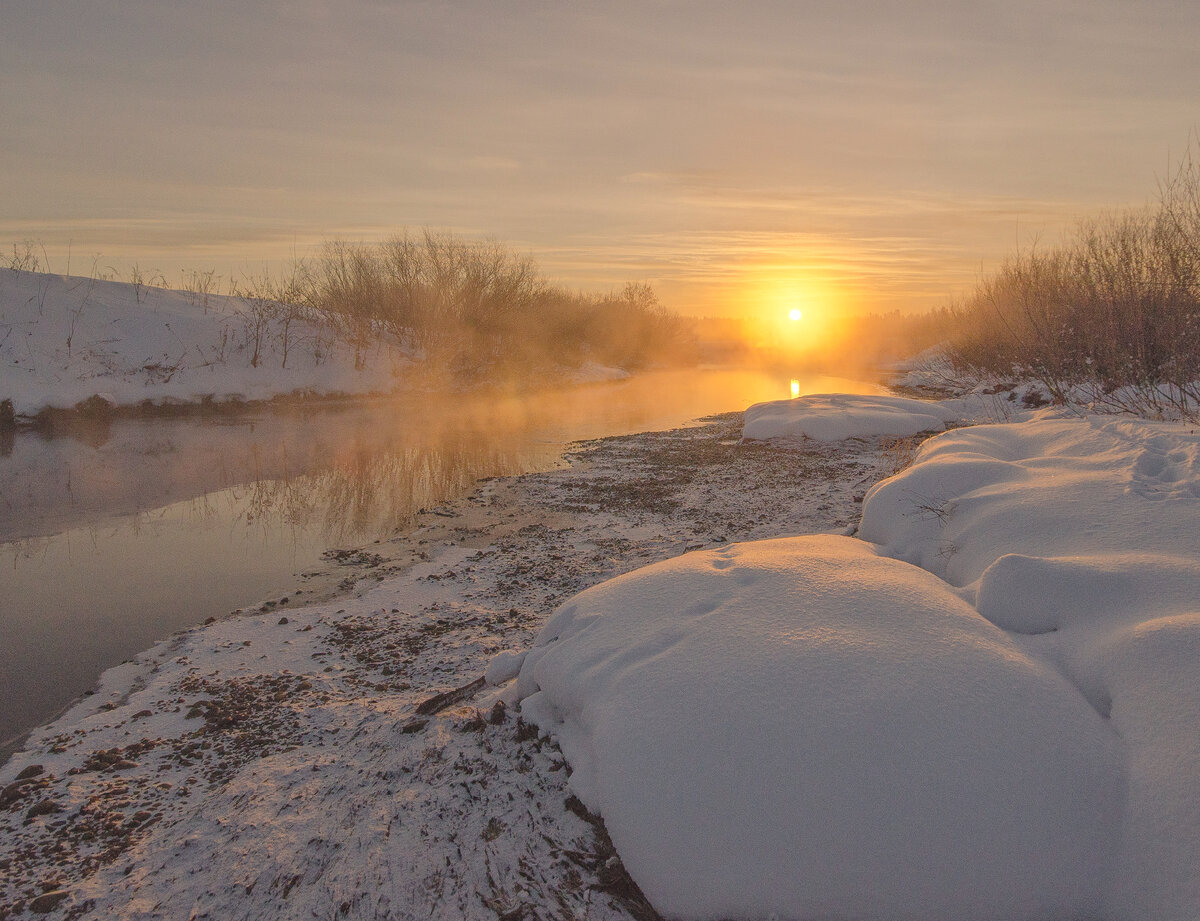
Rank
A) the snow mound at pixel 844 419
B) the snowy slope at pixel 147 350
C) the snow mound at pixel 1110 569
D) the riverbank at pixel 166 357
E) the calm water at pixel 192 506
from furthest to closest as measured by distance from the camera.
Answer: the snowy slope at pixel 147 350 → the riverbank at pixel 166 357 → the snow mound at pixel 844 419 → the calm water at pixel 192 506 → the snow mound at pixel 1110 569

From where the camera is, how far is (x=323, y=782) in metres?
2.95

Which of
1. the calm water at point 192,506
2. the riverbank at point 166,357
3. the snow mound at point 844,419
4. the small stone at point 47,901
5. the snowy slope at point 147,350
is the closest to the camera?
the small stone at point 47,901

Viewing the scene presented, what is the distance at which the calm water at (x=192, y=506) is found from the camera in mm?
4895

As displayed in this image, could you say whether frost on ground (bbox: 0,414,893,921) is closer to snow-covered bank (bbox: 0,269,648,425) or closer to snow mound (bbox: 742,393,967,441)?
snow mound (bbox: 742,393,967,441)

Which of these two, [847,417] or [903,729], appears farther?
[847,417]

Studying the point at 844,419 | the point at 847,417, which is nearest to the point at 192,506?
the point at 844,419

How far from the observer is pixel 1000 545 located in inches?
152

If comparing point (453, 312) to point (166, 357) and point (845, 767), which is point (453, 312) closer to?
point (166, 357)

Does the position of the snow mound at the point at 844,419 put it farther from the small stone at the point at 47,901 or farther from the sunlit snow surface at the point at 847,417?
the small stone at the point at 47,901

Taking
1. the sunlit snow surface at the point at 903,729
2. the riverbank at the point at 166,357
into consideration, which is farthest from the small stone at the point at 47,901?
the riverbank at the point at 166,357

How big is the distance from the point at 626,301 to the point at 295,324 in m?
22.2

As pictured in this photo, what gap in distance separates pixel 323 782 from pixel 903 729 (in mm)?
2421

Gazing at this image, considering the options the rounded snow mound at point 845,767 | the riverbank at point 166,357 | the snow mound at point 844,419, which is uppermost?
the riverbank at point 166,357

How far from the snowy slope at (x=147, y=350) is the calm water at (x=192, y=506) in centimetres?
275
